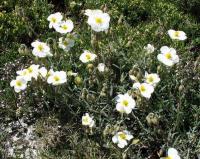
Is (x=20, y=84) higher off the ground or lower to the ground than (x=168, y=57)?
lower

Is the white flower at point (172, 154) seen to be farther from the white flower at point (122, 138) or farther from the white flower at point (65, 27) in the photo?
the white flower at point (65, 27)

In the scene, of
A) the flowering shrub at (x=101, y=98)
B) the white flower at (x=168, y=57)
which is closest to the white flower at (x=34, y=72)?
the flowering shrub at (x=101, y=98)

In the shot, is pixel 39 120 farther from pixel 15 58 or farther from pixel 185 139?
pixel 185 139

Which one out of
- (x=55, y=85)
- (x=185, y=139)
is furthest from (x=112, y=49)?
(x=185, y=139)

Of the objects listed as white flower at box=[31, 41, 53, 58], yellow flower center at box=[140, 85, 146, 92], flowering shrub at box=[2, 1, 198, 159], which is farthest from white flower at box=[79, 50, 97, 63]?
yellow flower center at box=[140, 85, 146, 92]

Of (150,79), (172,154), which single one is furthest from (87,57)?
(172,154)

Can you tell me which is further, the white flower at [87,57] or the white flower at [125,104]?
the white flower at [87,57]

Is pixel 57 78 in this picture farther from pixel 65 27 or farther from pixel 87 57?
pixel 65 27
